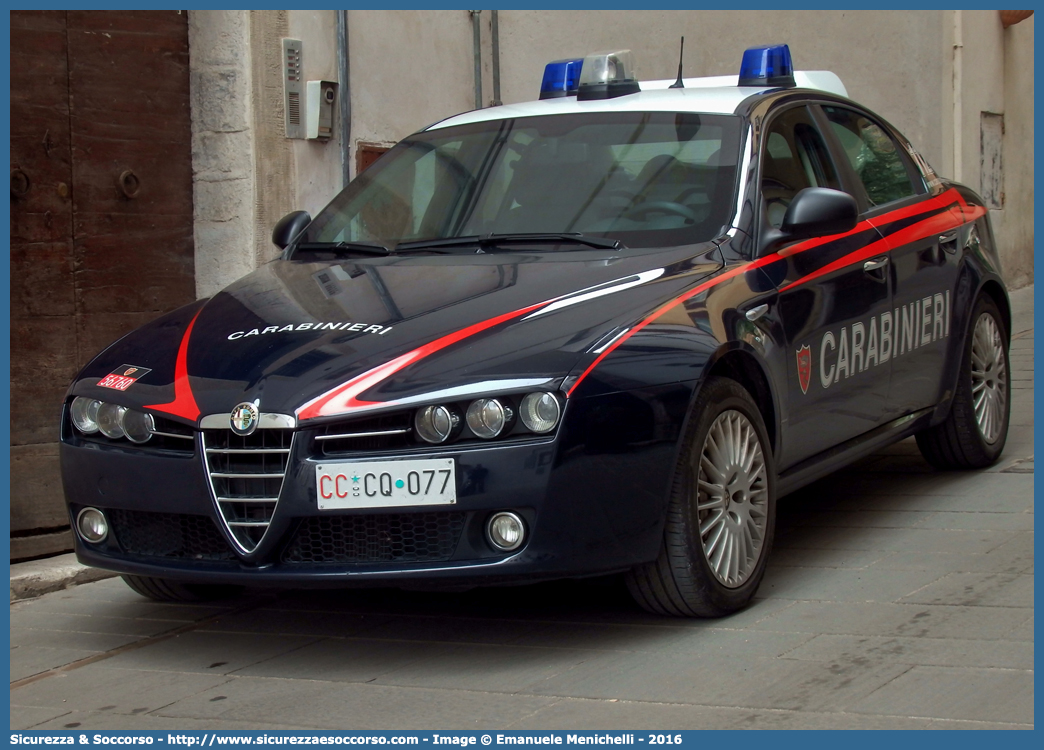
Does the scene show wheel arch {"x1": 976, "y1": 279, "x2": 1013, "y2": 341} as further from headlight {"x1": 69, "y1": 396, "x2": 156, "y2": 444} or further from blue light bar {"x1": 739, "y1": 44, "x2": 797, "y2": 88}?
headlight {"x1": 69, "y1": 396, "x2": 156, "y2": 444}

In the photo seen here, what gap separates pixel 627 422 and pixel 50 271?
12.7ft

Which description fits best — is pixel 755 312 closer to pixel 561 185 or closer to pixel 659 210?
pixel 659 210

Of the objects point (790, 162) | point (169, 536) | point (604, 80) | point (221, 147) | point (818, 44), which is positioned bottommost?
point (169, 536)

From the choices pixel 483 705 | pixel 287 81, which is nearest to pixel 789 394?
pixel 483 705

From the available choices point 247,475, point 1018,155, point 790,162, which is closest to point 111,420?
point 247,475

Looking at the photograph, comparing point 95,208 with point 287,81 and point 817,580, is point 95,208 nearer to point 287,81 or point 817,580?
point 287,81

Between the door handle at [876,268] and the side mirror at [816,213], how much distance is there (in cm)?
52

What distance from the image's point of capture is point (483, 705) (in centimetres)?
370

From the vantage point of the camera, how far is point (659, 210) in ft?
16.0

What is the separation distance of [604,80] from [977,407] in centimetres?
218

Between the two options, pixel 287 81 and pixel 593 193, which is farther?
pixel 287 81

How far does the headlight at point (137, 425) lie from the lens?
13.7 feet

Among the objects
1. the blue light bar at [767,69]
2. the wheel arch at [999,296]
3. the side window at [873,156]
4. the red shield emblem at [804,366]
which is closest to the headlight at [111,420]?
the red shield emblem at [804,366]

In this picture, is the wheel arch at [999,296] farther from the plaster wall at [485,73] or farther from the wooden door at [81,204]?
the wooden door at [81,204]
